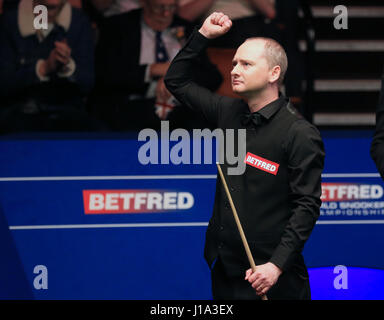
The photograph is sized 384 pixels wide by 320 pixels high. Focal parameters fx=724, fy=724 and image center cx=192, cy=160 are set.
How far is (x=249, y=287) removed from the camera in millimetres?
2852

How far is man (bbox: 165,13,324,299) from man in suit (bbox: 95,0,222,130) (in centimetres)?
206

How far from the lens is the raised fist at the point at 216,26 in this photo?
9.28 ft

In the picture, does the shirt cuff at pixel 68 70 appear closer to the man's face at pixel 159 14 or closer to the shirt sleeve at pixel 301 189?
the man's face at pixel 159 14

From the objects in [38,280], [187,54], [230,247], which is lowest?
[38,280]

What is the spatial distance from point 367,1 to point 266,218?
3821 millimetres

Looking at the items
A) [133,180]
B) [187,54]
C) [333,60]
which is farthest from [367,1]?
[187,54]

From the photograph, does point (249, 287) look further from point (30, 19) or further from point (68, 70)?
point (30, 19)

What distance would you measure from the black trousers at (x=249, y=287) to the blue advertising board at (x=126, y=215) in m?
1.51

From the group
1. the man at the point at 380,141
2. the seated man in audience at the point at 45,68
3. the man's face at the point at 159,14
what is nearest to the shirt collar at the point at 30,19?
the seated man in audience at the point at 45,68

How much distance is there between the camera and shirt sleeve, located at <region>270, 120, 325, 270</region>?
264 cm

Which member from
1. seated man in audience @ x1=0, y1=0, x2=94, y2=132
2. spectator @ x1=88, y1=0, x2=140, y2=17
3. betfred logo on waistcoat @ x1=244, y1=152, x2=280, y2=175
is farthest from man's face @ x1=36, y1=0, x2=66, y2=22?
betfred logo on waistcoat @ x1=244, y1=152, x2=280, y2=175

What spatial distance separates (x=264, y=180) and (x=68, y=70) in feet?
8.30

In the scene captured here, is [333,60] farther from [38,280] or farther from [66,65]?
[38,280]
